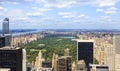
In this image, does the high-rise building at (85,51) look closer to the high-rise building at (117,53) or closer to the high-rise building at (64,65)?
the high-rise building at (117,53)

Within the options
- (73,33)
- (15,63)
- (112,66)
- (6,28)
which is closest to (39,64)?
(112,66)

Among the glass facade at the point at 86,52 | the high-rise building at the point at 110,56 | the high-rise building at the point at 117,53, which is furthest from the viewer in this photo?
the glass facade at the point at 86,52

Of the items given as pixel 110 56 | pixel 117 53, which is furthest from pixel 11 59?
pixel 110 56

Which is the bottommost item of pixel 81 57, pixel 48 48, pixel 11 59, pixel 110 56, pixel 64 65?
pixel 81 57

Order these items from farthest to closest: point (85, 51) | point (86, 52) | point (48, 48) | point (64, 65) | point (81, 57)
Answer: point (48, 48)
point (81, 57)
point (85, 51)
point (86, 52)
point (64, 65)

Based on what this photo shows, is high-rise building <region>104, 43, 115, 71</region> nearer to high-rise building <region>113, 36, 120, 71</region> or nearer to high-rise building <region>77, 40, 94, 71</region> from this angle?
high-rise building <region>113, 36, 120, 71</region>

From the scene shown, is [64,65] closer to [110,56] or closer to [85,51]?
[85,51]

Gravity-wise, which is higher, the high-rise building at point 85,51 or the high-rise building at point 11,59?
the high-rise building at point 11,59

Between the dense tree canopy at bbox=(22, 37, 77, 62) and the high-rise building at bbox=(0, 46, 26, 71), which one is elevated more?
the high-rise building at bbox=(0, 46, 26, 71)

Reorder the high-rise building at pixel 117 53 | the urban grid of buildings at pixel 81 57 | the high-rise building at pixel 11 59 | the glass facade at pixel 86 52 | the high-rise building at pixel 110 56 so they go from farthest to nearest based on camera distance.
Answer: the glass facade at pixel 86 52 < the high-rise building at pixel 110 56 < the high-rise building at pixel 117 53 < the urban grid of buildings at pixel 81 57 < the high-rise building at pixel 11 59

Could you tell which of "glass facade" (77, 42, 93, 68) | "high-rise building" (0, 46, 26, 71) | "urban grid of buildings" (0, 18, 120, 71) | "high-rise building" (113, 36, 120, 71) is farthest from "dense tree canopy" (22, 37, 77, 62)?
"high-rise building" (0, 46, 26, 71)

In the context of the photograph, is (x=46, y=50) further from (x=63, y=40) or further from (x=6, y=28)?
(x=6, y=28)

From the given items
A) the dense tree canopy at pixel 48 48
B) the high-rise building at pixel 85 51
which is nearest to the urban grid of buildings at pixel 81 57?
the high-rise building at pixel 85 51
